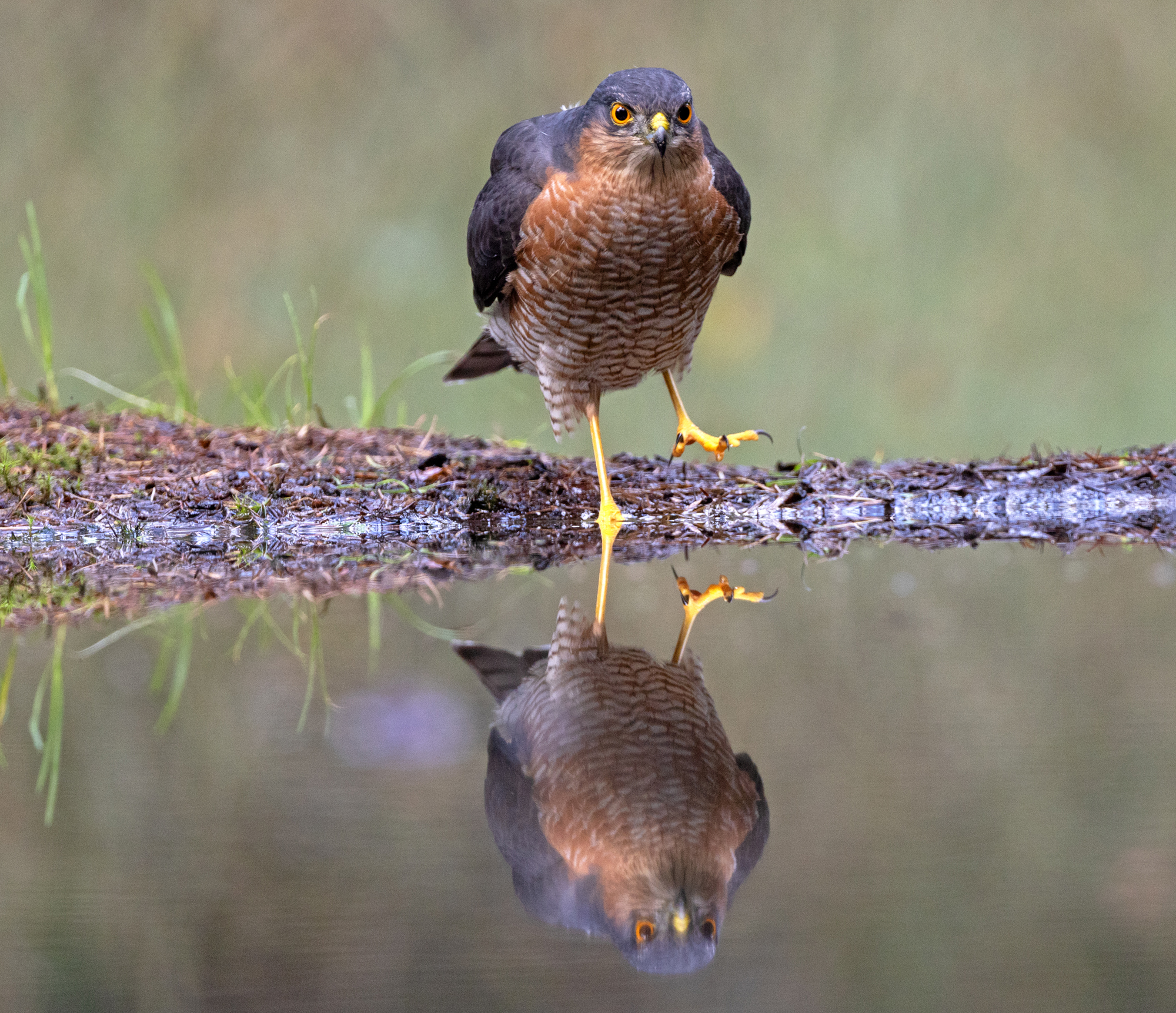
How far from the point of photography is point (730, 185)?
10.8ft

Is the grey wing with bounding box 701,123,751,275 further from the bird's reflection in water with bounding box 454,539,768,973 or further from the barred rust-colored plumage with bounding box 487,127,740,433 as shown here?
the bird's reflection in water with bounding box 454,539,768,973

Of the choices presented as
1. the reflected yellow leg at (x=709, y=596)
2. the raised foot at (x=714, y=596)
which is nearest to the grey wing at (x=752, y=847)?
the reflected yellow leg at (x=709, y=596)

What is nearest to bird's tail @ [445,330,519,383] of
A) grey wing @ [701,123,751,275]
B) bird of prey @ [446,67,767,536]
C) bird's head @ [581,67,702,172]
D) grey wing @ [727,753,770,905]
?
bird of prey @ [446,67,767,536]

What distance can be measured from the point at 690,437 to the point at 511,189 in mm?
1039

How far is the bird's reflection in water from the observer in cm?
106

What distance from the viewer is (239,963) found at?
928mm

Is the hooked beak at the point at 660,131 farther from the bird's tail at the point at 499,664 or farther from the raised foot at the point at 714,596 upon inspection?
the bird's tail at the point at 499,664

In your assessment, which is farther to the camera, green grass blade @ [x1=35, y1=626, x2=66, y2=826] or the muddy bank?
the muddy bank

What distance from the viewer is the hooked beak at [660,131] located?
119 inches

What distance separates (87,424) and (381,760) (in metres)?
2.89

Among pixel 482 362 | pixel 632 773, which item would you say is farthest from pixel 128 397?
pixel 632 773

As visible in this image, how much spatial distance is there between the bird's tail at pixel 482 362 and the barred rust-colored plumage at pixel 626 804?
241cm

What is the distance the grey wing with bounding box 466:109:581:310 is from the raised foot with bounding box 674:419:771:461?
2.53ft

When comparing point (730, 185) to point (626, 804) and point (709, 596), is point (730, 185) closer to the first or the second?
point (709, 596)
